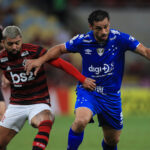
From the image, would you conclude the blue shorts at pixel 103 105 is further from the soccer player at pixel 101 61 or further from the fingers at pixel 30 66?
the fingers at pixel 30 66

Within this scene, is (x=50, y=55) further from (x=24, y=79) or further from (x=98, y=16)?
(x=98, y=16)

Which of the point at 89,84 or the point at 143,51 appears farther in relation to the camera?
the point at 89,84

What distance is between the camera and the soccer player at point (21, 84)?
5.70m

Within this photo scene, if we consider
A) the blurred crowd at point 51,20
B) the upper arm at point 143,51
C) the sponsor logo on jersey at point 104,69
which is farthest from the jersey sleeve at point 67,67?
the blurred crowd at point 51,20

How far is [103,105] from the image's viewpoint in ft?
19.5

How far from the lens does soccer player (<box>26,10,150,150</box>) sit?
5.76 meters

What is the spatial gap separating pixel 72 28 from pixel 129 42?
13.8m

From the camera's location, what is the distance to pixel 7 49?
19.1 feet

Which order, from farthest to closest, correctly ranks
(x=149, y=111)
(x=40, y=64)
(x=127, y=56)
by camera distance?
(x=127, y=56)
(x=149, y=111)
(x=40, y=64)

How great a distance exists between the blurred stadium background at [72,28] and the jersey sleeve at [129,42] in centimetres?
823

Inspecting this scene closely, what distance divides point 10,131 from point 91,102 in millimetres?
1085

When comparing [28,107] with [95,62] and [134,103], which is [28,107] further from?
[134,103]

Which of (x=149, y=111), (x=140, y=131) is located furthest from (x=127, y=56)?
(x=140, y=131)

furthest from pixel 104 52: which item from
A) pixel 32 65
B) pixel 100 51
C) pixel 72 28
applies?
pixel 72 28
